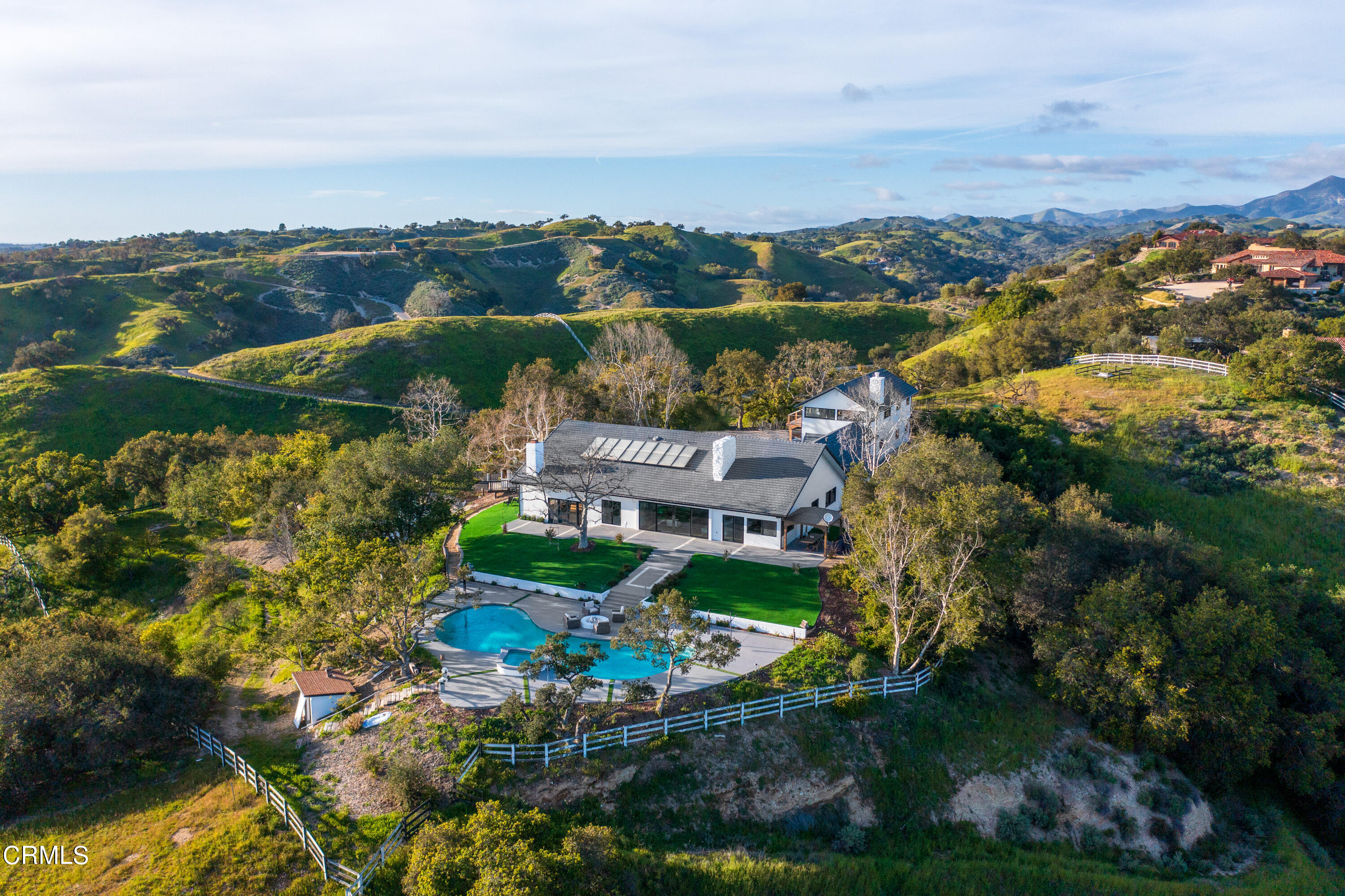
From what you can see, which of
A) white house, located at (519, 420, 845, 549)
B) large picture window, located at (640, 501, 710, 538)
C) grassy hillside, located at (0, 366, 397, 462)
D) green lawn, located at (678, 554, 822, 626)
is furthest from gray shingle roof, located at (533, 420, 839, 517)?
grassy hillside, located at (0, 366, 397, 462)

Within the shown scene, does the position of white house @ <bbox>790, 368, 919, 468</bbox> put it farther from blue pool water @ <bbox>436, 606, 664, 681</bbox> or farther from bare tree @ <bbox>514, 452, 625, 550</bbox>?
blue pool water @ <bbox>436, 606, 664, 681</bbox>

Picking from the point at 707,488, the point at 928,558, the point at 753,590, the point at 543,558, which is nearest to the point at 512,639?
the point at 543,558

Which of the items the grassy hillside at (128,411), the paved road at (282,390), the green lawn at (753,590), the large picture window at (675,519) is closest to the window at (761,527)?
the large picture window at (675,519)

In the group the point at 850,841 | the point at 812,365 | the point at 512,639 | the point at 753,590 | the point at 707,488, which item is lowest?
the point at 850,841

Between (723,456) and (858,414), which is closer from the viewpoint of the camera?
(723,456)

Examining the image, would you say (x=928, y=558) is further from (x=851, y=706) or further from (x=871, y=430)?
(x=871, y=430)

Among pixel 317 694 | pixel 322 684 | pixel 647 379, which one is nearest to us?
pixel 317 694
